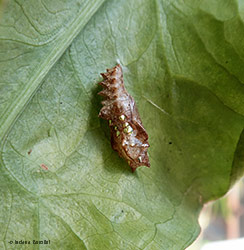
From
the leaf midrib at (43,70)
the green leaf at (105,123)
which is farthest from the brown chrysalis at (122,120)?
the leaf midrib at (43,70)

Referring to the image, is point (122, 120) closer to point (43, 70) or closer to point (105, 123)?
point (105, 123)

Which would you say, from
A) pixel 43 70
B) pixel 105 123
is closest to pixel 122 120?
pixel 105 123

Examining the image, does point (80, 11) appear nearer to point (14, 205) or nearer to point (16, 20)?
point (16, 20)

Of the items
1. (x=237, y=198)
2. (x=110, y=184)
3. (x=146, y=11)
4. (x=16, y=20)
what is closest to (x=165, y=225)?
(x=110, y=184)

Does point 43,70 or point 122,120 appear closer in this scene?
point 43,70

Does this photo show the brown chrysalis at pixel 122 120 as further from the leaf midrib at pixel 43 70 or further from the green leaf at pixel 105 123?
the leaf midrib at pixel 43 70

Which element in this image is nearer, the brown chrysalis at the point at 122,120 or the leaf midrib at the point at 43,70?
the leaf midrib at the point at 43,70
